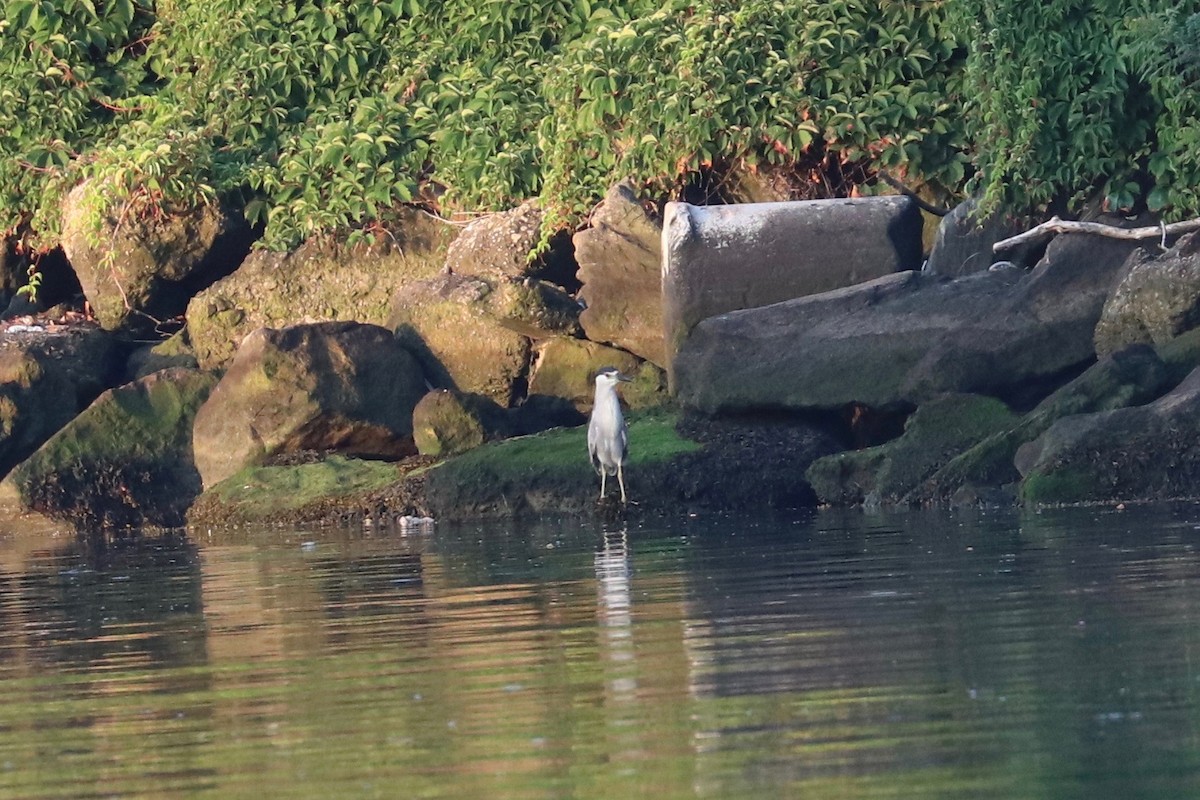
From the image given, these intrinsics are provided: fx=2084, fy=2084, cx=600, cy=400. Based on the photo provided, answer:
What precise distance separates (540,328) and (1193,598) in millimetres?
11572

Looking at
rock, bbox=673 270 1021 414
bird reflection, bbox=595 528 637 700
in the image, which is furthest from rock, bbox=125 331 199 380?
bird reflection, bbox=595 528 637 700

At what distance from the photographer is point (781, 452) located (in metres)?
15.4

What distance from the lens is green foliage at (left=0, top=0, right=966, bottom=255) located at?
18.7 meters

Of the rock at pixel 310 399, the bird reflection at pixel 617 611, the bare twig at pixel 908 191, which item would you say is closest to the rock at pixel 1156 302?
the bare twig at pixel 908 191

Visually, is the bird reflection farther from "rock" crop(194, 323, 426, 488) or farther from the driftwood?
the driftwood

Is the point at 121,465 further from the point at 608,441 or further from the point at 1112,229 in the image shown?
the point at 1112,229

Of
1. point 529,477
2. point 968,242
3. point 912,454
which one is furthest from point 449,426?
point 968,242

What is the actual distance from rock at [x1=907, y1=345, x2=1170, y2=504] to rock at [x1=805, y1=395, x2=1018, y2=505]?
19cm

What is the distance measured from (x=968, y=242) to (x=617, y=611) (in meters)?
9.87

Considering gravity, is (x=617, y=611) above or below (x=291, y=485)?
below

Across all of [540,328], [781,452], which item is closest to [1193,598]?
[781,452]

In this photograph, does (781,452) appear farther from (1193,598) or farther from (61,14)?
(61,14)

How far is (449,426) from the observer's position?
680 inches

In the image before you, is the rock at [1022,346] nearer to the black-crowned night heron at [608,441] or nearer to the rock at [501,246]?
the black-crowned night heron at [608,441]
